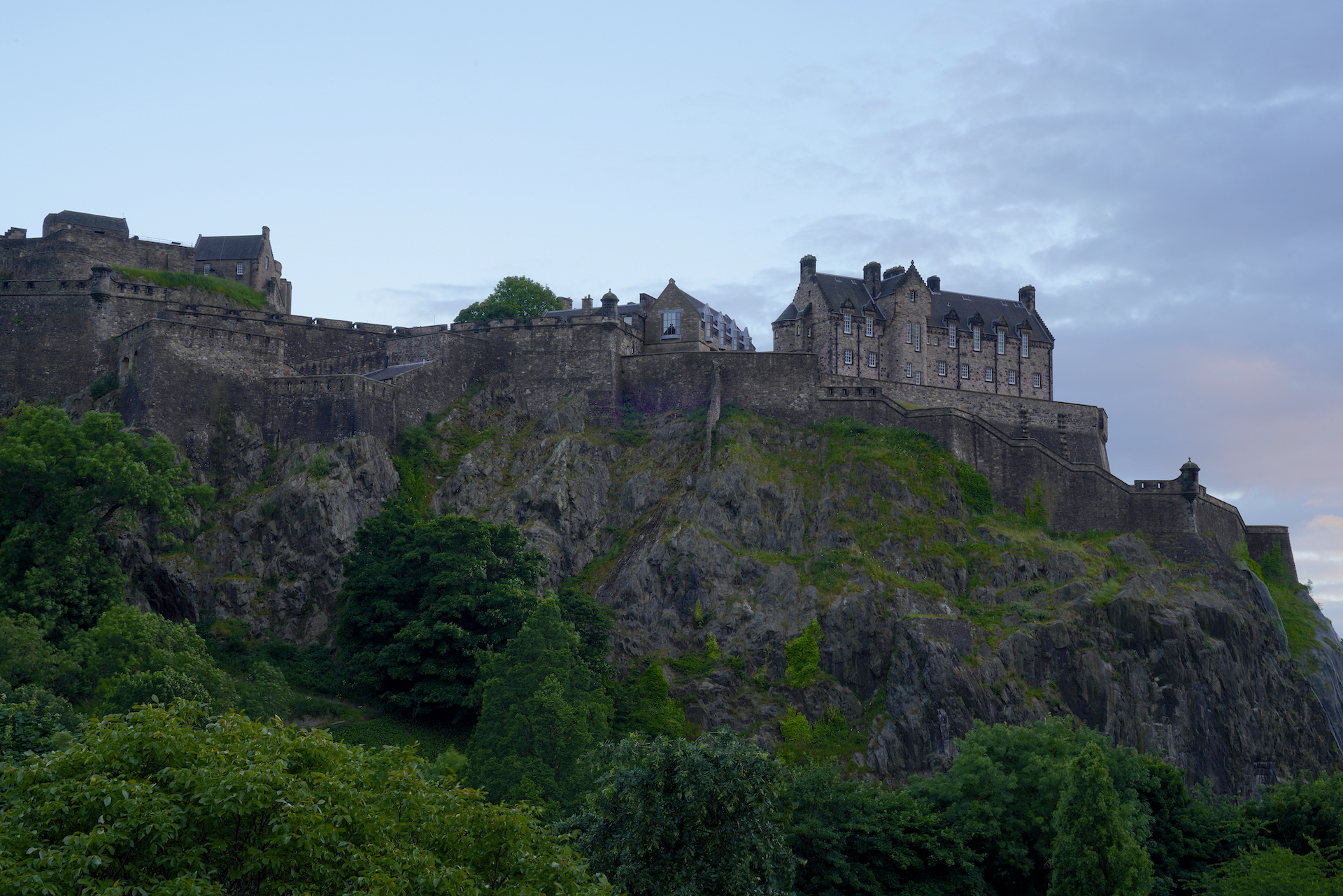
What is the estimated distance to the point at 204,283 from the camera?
209 ft

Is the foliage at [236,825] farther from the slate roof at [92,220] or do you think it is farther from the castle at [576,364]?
the slate roof at [92,220]

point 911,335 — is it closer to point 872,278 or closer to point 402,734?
point 872,278

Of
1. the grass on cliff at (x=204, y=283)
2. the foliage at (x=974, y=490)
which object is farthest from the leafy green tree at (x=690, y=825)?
the grass on cliff at (x=204, y=283)

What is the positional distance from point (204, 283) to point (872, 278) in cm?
3624

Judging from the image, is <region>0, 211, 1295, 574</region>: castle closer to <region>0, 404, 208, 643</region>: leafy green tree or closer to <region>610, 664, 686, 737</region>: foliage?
<region>0, 404, 208, 643</region>: leafy green tree

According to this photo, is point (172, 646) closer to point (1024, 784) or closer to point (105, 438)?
point (105, 438)

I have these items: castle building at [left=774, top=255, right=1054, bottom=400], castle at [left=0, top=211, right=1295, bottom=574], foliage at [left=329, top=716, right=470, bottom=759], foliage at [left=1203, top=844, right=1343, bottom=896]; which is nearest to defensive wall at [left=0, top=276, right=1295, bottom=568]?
castle at [left=0, top=211, right=1295, bottom=574]

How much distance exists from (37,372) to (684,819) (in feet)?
139

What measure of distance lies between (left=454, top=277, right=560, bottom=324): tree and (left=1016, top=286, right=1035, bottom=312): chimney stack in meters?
28.5

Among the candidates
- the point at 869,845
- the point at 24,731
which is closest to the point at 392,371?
the point at 869,845

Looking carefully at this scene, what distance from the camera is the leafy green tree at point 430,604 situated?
46.0 metres

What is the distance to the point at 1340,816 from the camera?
40344 millimetres

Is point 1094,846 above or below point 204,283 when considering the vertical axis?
below

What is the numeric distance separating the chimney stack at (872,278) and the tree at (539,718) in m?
35.8
